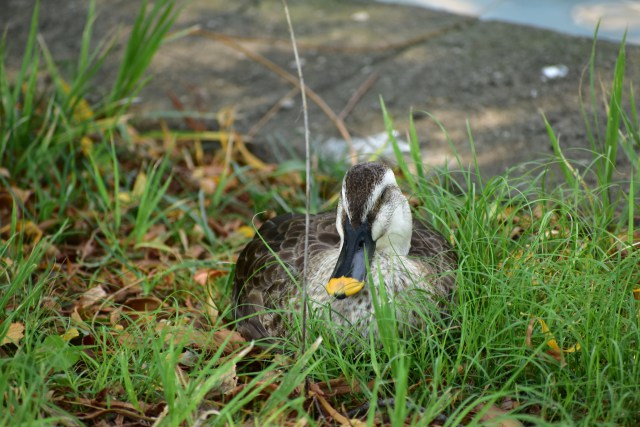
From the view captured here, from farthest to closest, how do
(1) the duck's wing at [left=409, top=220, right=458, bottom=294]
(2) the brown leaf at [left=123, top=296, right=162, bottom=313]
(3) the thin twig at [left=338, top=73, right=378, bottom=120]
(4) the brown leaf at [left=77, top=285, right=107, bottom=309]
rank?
(3) the thin twig at [left=338, top=73, right=378, bottom=120] → (2) the brown leaf at [left=123, top=296, right=162, bottom=313] → (4) the brown leaf at [left=77, top=285, right=107, bottom=309] → (1) the duck's wing at [left=409, top=220, right=458, bottom=294]

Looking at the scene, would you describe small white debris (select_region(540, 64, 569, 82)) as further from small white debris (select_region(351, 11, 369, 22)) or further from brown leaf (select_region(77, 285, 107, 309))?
brown leaf (select_region(77, 285, 107, 309))

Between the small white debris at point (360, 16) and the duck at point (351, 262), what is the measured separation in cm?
307

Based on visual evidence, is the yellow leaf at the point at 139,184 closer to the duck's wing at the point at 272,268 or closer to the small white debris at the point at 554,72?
the duck's wing at the point at 272,268

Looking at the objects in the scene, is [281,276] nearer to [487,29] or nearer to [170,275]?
[170,275]

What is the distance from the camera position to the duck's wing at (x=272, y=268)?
10.6ft

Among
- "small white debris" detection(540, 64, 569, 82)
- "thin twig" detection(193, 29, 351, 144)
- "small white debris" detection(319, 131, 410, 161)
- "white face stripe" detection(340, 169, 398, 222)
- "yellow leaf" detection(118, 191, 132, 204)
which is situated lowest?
"yellow leaf" detection(118, 191, 132, 204)

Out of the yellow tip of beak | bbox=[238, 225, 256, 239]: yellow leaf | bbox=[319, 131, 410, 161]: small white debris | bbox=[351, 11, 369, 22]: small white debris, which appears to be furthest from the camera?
bbox=[351, 11, 369, 22]: small white debris

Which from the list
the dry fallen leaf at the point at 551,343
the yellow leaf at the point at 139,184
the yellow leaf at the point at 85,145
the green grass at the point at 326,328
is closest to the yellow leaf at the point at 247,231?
the green grass at the point at 326,328

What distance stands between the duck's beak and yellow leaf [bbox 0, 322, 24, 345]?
1121 mm

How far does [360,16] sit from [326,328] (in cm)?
390

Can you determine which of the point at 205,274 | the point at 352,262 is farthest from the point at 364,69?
the point at 352,262

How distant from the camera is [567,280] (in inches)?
113

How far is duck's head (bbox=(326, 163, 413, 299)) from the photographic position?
2.93 m

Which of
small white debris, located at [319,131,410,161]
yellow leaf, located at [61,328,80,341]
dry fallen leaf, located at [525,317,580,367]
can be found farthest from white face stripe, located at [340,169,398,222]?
small white debris, located at [319,131,410,161]
